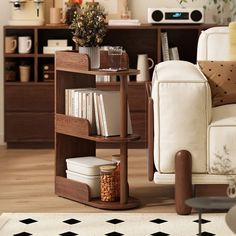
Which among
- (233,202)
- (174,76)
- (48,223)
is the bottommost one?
(48,223)

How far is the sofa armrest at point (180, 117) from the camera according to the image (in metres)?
3.98

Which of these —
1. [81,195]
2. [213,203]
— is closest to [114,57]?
[81,195]

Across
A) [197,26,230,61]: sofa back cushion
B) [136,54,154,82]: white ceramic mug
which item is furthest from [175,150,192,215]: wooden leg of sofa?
[136,54,154,82]: white ceramic mug

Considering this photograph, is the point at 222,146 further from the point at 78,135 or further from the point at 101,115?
the point at 78,135

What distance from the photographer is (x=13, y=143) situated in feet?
20.4

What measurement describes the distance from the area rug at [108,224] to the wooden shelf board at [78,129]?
0.41 meters

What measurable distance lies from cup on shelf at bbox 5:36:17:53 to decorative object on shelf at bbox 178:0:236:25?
1.40 m

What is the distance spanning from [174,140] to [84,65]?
673mm

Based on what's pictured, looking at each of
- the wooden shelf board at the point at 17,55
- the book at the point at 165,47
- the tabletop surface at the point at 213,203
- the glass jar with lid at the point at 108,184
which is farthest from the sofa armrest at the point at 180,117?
the wooden shelf board at the point at 17,55

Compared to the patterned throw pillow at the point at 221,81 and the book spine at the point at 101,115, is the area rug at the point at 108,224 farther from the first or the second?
the patterned throw pillow at the point at 221,81


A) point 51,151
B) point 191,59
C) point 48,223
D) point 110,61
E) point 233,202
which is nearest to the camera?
point 233,202

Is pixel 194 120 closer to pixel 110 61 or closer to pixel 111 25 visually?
pixel 110 61

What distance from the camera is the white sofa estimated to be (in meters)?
3.98

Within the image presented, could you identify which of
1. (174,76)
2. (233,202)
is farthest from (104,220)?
(233,202)
